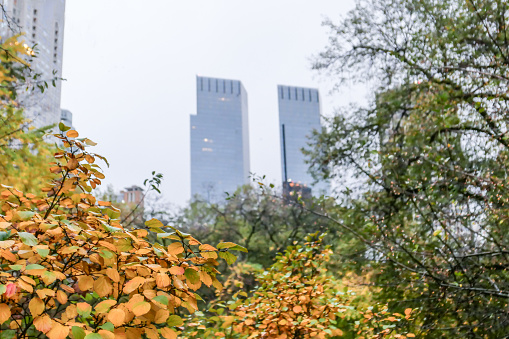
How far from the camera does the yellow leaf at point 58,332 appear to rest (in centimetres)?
101

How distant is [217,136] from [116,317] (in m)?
87.3

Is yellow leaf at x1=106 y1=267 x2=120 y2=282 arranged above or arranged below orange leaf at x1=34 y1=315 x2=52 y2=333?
above

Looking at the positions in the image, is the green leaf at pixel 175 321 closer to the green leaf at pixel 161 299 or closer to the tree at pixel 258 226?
the green leaf at pixel 161 299

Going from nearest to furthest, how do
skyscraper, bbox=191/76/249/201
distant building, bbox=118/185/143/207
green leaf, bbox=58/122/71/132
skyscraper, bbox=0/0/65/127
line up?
green leaf, bbox=58/122/71/132
distant building, bbox=118/185/143/207
skyscraper, bbox=0/0/65/127
skyscraper, bbox=191/76/249/201

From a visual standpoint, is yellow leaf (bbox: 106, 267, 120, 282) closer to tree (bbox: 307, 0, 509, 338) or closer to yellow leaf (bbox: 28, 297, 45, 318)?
yellow leaf (bbox: 28, 297, 45, 318)

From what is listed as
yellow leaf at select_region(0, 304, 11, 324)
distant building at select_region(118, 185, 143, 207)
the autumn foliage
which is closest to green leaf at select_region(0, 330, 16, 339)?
the autumn foliage

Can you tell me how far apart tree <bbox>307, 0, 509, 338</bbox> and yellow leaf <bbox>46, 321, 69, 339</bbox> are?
200 centimetres

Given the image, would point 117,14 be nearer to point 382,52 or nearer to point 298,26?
point 382,52

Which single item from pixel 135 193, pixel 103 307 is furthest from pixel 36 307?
pixel 135 193

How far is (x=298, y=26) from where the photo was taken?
30.3 metres

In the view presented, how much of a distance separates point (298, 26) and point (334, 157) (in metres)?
26.5

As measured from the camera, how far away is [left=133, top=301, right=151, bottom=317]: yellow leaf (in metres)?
1.05

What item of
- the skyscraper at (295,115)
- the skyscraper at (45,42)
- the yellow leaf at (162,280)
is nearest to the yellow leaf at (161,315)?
the yellow leaf at (162,280)

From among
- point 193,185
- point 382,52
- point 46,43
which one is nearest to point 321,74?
point 382,52
